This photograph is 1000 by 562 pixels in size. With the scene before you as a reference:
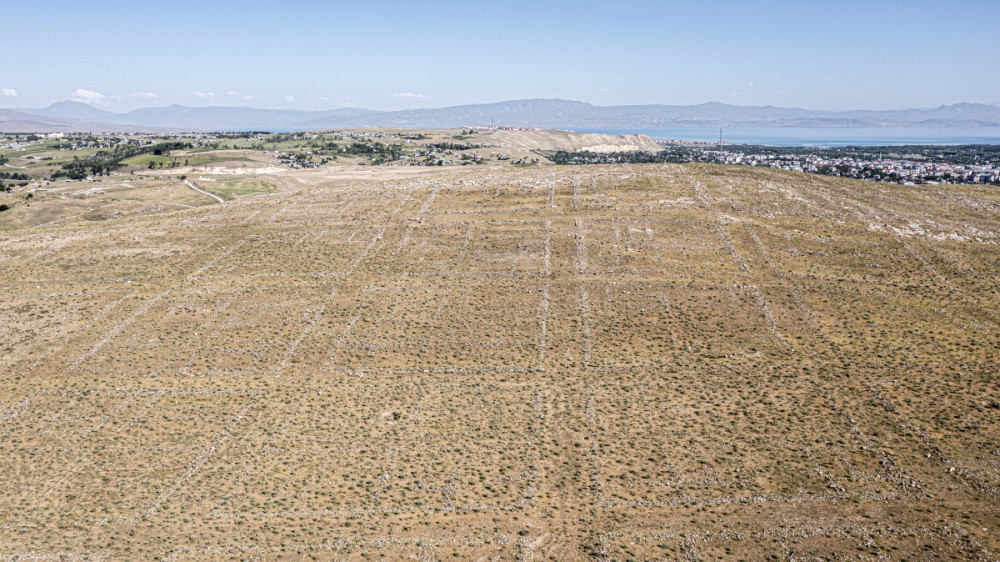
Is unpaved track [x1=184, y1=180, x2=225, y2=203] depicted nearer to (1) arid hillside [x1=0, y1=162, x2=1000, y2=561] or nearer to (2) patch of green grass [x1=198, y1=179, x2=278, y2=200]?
(2) patch of green grass [x1=198, y1=179, x2=278, y2=200]

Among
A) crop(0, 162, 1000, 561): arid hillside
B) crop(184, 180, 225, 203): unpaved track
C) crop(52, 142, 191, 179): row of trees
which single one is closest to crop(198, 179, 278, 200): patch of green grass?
crop(184, 180, 225, 203): unpaved track

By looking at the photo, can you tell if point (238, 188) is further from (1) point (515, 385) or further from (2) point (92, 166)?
→ (1) point (515, 385)

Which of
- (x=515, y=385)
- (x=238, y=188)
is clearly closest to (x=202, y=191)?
(x=238, y=188)

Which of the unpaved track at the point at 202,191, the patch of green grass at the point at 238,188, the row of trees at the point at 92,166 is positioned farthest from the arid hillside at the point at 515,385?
the row of trees at the point at 92,166

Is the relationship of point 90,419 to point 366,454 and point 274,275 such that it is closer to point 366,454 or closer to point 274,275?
point 366,454

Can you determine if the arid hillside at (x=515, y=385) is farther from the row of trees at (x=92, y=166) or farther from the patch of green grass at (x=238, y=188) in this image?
the row of trees at (x=92, y=166)

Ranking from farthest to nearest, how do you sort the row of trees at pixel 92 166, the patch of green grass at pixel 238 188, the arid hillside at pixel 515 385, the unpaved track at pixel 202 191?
1. the row of trees at pixel 92 166
2. the patch of green grass at pixel 238 188
3. the unpaved track at pixel 202 191
4. the arid hillside at pixel 515 385
